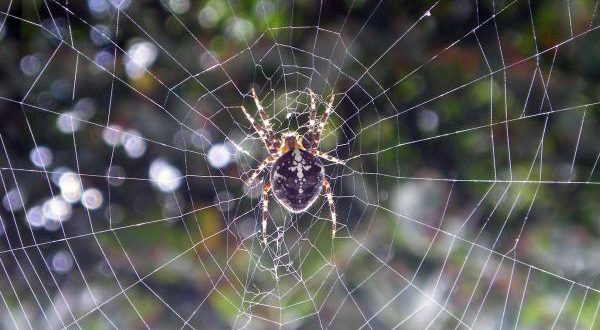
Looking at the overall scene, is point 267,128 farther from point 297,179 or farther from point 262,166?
point 297,179

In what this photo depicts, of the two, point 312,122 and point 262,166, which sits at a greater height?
point 312,122

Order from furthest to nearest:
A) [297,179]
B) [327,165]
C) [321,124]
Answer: [327,165] → [321,124] → [297,179]

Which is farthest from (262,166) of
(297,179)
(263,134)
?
(297,179)

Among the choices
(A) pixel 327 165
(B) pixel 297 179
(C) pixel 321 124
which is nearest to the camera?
(B) pixel 297 179

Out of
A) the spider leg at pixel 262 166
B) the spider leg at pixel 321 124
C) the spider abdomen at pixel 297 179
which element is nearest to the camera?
the spider abdomen at pixel 297 179

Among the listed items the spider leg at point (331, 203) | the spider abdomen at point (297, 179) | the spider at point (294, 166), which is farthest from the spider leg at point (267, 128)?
the spider leg at point (331, 203)

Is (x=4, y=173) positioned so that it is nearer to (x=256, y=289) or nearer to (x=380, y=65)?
(x=256, y=289)

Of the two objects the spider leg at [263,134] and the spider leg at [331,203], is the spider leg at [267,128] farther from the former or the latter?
the spider leg at [331,203]
